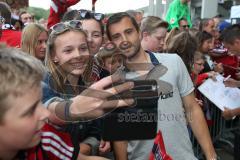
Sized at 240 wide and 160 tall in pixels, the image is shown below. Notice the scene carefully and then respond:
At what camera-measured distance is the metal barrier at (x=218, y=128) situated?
4715 millimetres

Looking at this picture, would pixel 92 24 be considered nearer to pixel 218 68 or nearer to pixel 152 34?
pixel 152 34

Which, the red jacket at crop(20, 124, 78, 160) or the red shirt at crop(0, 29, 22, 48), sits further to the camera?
the red shirt at crop(0, 29, 22, 48)

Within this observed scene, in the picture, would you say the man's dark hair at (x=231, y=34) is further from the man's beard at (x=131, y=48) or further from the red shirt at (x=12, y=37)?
the man's beard at (x=131, y=48)

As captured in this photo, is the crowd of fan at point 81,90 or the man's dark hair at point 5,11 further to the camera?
the man's dark hair at point 5,11

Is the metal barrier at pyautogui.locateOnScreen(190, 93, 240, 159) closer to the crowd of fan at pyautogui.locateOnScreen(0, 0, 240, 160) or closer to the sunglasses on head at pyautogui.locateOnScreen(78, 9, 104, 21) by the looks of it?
the crowd of fan at pyautogui.locateOnScreen(0, 0, 240, 160)

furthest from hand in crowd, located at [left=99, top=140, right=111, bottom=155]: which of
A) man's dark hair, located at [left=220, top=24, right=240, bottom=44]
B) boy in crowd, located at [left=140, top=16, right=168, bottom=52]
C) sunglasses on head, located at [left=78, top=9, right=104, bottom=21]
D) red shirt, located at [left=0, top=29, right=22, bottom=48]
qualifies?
man's dark hair, located at [left=220, top=24, right=240, bottom=44]

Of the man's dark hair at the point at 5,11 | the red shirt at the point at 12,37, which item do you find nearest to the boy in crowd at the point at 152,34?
the red shirt at the point at 12,37

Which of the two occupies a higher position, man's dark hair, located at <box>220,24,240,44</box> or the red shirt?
the red shirt

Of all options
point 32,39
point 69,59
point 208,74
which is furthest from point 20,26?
point 69,59

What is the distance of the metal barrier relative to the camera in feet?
15.5

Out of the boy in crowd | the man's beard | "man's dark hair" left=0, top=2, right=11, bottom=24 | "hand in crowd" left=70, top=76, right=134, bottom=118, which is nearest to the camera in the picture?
"hand in crowd" left=70, top=76, right=134, bottom=118

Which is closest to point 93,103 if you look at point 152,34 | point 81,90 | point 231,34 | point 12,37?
point 81,90

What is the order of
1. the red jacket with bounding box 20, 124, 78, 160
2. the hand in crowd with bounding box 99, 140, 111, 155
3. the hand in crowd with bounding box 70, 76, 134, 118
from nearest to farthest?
the hand in crowd with bounding box 70, 76, 134, 118 < the red jacket with bounding box 20, 124, 78, 160 < the hand in crowd with bounding box 99, 140, 111, 155

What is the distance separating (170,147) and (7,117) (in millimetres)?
1324
